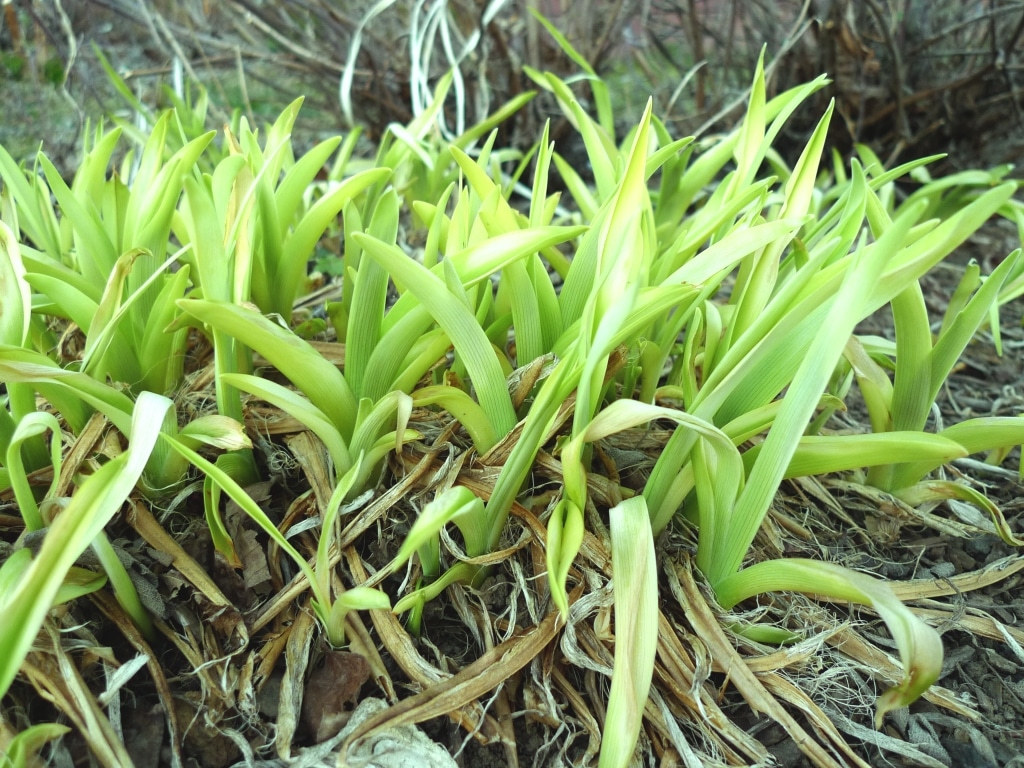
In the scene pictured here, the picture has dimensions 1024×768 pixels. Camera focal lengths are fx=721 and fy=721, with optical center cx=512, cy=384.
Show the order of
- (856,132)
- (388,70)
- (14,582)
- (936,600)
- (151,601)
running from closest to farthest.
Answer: (14,582) → (151,601) → (936,600) → (856,132) → (388,70)

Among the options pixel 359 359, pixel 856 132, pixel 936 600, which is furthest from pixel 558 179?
pixel 936 600

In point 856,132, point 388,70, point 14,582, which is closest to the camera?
point 14,582

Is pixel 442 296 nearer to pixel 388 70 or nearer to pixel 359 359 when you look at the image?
pixel 359 359

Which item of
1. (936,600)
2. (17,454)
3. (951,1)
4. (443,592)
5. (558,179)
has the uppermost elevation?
(951,1)

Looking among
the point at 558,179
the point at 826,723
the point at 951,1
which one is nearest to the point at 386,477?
the point at 826,723

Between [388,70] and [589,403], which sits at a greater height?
[388,70]

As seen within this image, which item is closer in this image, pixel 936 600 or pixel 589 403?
pixel 589 403
